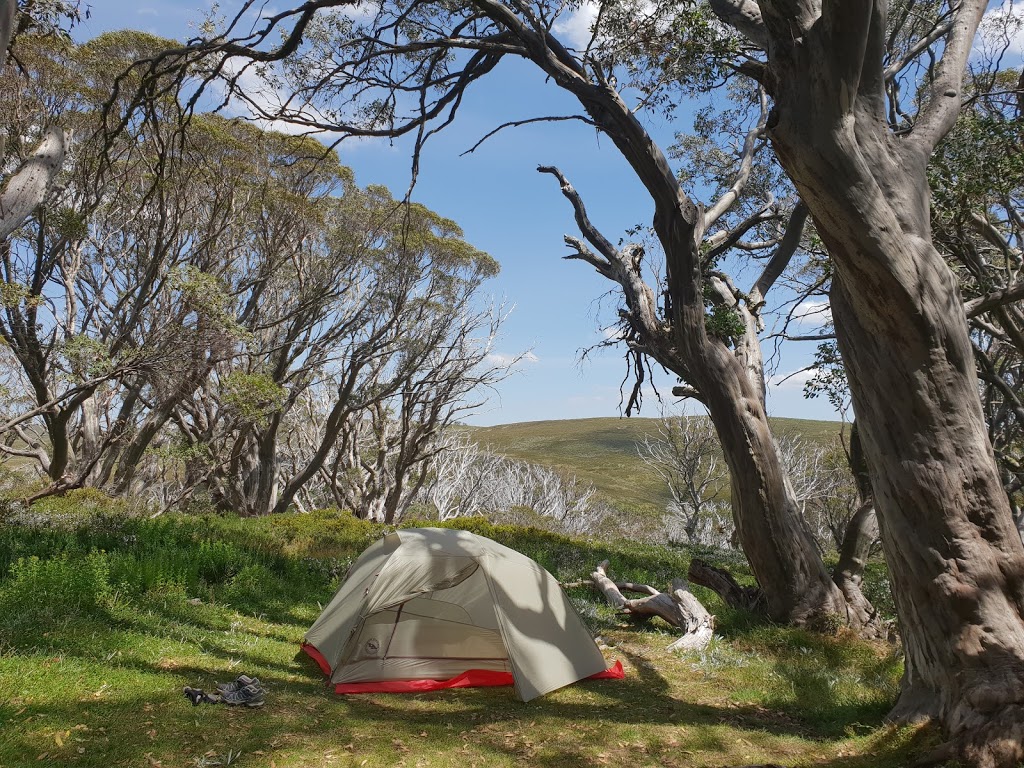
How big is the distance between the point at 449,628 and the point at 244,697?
239cm

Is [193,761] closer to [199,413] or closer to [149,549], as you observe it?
[149,549]

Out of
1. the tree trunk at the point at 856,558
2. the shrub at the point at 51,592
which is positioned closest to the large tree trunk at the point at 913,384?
the tree trunk at the point at 856,558

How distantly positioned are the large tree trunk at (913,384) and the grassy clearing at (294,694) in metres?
0.86

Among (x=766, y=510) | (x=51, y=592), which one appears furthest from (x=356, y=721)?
(x=766, y=510)

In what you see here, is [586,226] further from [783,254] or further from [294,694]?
[294,694]

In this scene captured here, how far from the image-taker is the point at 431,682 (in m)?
7.02

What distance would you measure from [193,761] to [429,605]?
331cm

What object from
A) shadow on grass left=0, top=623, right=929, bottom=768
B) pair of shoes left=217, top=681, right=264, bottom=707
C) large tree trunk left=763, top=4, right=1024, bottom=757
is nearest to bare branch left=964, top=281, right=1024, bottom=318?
large tree trunk left=763, top=4, right=1024, bottom=757

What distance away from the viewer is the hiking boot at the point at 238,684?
221 inches

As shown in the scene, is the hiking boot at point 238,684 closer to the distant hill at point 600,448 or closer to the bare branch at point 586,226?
the bare branch at point 586,226

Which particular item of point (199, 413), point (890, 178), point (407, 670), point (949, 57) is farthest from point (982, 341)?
point (199, 413)

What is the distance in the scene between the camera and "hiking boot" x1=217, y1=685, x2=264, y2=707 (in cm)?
548

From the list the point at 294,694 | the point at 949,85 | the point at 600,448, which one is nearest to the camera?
the point at 949,85

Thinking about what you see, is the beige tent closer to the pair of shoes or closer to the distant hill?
the pair of shoes
